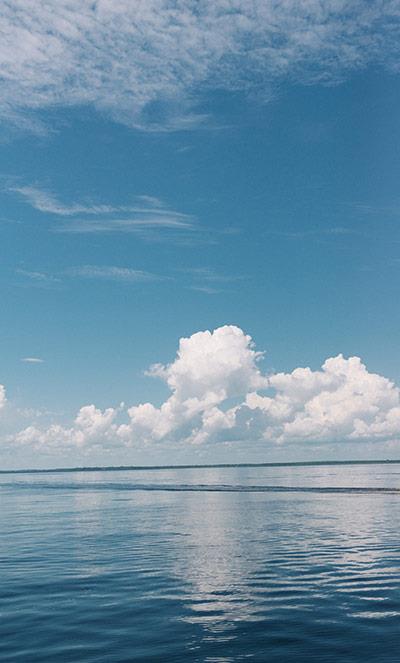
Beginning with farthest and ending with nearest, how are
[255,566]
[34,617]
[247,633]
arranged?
[255,566] → [34,617] → [247,633]

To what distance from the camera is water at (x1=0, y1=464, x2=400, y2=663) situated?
21.9m

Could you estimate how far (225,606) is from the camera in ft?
91.7

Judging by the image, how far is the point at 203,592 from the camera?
3125cm

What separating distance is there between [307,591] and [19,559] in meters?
23.6

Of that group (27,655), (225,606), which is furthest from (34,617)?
(225,606)

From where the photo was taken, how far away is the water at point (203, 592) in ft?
71.8

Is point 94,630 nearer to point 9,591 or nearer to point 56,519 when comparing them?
point 9,591

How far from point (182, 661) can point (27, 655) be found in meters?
5.93

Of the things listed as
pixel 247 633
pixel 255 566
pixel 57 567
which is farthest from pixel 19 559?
pixel 247 633

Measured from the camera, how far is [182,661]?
66.6 feet

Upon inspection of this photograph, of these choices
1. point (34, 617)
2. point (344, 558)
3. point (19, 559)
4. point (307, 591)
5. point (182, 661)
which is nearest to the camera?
point (182, 661)

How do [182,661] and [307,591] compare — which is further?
[307,591]

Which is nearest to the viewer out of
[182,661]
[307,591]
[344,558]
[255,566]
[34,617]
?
[182,661]

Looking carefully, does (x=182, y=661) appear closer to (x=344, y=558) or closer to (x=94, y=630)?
(x=94, y=630)
